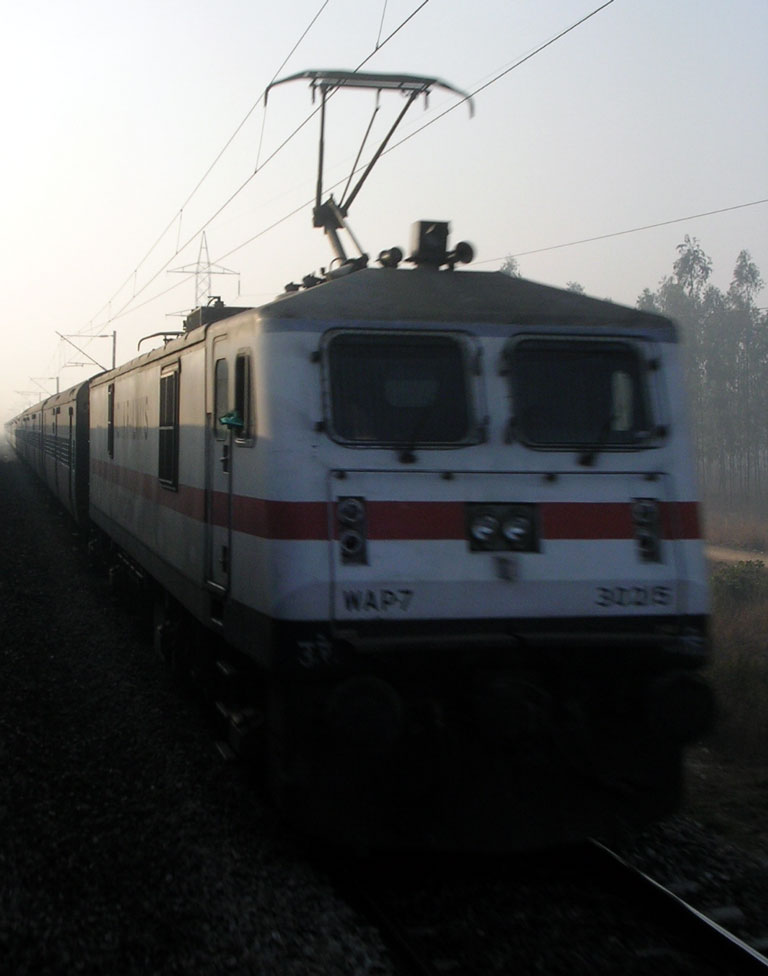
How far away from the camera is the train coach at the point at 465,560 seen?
5.51 meters

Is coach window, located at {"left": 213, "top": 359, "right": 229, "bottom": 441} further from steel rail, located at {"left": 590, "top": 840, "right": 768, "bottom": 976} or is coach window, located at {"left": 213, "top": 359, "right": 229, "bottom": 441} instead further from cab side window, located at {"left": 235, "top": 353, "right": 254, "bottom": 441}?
steel rail, located at {"left": 590, "top": 840, "right": 768, "bottom": 976}

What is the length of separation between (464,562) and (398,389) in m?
0.98

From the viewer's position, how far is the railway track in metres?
4.64

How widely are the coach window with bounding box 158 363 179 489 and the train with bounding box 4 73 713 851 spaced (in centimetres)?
229

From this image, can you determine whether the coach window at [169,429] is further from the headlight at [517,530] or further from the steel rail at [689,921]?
the steel rail at [689,921]

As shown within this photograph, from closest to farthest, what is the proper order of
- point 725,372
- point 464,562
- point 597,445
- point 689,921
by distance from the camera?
point 689,921
point 464,562
point 597,445
point 725,372

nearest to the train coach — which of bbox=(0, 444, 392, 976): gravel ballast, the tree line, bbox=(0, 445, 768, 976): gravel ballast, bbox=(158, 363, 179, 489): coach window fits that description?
bbox=(0, 445, 768, 976): gravel ballast

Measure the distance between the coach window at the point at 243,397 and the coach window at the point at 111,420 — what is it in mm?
7714

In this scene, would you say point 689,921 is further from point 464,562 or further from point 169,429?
point 169,429

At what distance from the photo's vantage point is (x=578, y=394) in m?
6.08

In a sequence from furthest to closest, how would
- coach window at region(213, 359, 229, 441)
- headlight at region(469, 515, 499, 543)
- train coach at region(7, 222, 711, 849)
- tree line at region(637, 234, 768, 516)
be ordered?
tree line at region(637, 234, 768, 516), coach window at region(213, 359, 229, 441), headlight at region(469, 515, 499, 543), train coach at region(7, 222, 711, 849)

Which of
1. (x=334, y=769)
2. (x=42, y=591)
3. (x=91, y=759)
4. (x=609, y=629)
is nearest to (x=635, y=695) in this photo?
(x=609, y=629)

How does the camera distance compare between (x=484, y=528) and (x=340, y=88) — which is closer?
(x=484, y=528)

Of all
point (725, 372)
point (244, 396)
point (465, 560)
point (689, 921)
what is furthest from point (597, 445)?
point (725, 372)
